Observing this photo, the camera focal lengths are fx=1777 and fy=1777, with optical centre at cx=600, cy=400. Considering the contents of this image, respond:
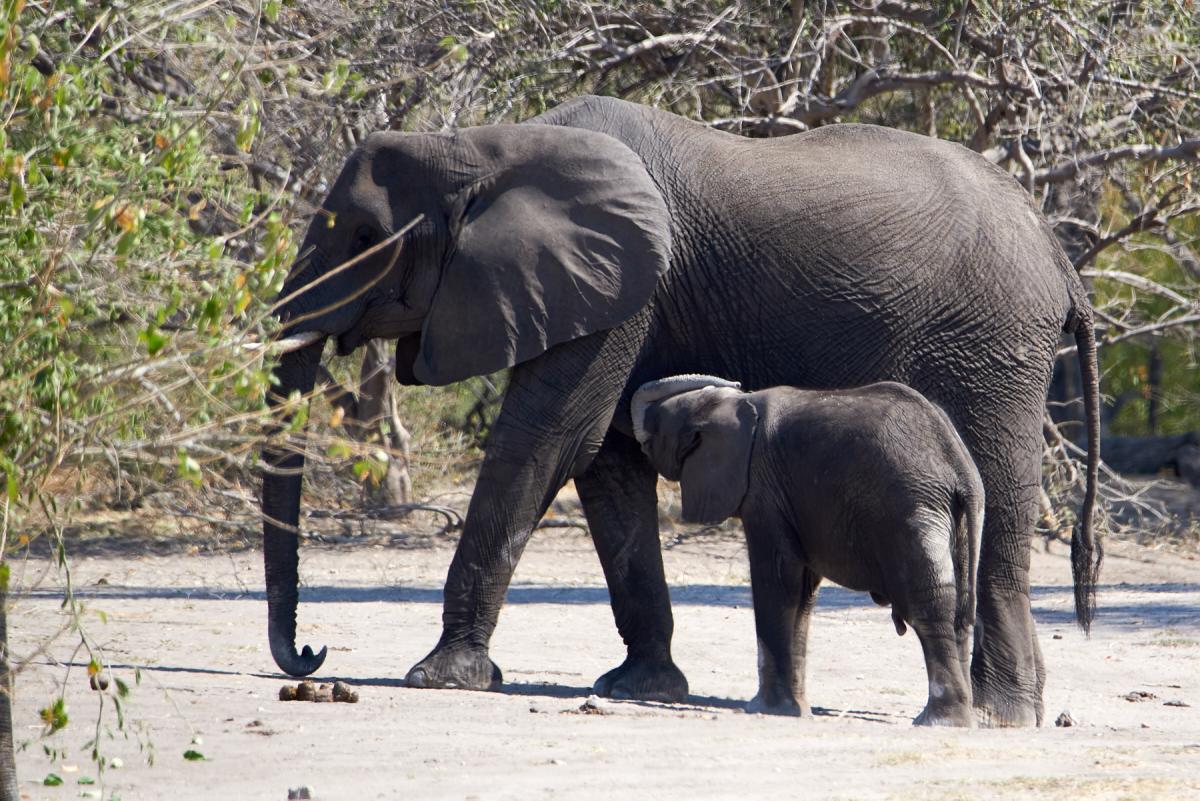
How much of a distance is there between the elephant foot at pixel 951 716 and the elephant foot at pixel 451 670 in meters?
1.89

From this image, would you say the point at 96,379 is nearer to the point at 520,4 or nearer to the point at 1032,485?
the point at 1032,485

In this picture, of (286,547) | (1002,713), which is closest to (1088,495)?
(1002,713)

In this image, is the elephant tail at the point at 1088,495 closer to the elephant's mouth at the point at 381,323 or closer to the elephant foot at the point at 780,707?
the elephant foot at the point at 780,707

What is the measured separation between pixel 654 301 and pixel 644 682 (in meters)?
1.65

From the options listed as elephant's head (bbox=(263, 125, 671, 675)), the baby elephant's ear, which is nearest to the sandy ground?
the baby elephant's ear

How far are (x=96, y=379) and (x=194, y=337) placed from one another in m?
0.34

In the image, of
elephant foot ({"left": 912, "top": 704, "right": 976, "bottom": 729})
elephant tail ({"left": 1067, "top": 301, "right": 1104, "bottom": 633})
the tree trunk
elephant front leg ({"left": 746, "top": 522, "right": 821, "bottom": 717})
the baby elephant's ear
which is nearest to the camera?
the tree trunk

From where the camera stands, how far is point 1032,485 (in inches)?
302

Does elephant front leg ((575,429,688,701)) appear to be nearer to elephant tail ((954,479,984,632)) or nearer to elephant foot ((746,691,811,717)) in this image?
elephant foot ((746,691,811,717))

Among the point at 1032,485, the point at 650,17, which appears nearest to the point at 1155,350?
the point at 650,17

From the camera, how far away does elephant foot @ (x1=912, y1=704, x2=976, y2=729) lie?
6.79 meters

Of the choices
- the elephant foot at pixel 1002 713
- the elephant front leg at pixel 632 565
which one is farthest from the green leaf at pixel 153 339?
the elephant foot at pixel 1002 713

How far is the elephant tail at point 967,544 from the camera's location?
22.3 ft

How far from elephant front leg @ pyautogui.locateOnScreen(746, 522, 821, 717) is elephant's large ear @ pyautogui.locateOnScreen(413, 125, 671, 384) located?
1.26 meters
